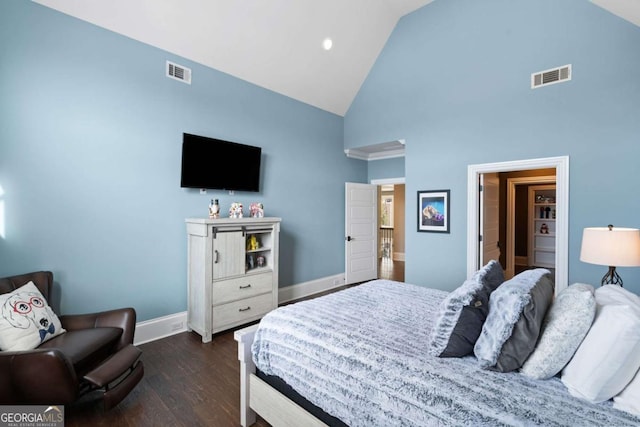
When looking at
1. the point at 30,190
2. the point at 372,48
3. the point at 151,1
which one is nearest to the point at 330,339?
the point at 30,190

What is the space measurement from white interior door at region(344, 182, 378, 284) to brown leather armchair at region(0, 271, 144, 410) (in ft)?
12.7

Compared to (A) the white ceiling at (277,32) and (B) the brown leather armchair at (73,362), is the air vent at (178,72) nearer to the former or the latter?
(A) the white ceiling at (277,32)

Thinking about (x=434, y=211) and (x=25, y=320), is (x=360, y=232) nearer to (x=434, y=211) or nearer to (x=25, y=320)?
(x=434, y=211)

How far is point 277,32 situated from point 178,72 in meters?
1.36

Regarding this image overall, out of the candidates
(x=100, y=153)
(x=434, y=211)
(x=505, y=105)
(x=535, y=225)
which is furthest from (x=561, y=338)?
(x=535, y=225)

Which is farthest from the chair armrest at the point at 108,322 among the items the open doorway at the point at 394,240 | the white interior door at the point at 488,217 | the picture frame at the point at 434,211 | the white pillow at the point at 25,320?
the open doorway at the point at 394,240

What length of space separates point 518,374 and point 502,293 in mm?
370

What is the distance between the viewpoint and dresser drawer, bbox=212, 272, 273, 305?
335 centimetres

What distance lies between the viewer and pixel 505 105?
3746 mm

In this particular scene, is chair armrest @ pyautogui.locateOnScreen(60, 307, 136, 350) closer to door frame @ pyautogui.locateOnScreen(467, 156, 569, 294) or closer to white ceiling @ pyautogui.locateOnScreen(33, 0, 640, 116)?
white ceiling @ pyautogui.locateOnScreen(33, 0, 640, 116)

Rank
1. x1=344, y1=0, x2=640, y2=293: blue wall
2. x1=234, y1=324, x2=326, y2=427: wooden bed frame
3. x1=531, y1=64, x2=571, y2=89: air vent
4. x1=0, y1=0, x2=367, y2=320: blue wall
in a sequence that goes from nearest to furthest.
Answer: x1=234, y1=324, x2=326, y2=427: wooden bed frame, x1=0, y1=0, x2=367, y2=320: blue wall, x1=344, y1=0, x2=640, y2=293: blue wall, x1=531, y1=64, x2=571, y2=89: air vent

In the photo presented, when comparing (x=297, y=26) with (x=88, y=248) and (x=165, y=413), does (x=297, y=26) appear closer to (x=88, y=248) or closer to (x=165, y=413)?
(x=88, y=248)

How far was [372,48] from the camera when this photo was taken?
4.77 metres

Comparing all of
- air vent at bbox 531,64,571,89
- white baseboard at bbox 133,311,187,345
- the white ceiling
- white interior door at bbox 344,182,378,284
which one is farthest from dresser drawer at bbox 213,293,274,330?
air vent at bbox 531,64,571,89
